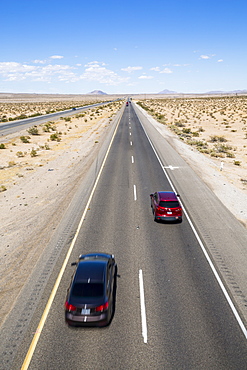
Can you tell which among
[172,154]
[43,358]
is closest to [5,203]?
[43,358]

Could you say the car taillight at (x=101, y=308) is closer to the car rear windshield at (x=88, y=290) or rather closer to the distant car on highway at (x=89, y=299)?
the distant car on highway at (x=89, y=299)

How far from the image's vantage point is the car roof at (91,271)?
8.51 m

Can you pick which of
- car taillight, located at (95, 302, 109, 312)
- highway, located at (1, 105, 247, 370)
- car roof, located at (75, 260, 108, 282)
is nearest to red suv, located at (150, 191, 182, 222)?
highway, located at (1, 105, 247, 370)

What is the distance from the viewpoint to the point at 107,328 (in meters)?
8.15

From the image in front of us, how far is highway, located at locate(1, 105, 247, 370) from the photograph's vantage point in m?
7.18

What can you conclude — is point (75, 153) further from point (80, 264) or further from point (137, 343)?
point (137, 343)

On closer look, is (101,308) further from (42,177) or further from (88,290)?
(42,177)

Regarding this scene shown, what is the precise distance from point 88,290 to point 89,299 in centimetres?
29

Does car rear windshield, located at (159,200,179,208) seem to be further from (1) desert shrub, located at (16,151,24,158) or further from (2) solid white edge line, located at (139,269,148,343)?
(1) desert shrub, located at (16,151,24,158)

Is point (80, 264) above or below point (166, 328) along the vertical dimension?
above

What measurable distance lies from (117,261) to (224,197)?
453 inches

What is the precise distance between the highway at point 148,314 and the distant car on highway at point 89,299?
0.53m

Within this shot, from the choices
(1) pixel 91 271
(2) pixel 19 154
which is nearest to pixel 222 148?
(2) pixel 19 154

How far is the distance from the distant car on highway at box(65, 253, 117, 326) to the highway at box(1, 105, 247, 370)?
1.75ft
